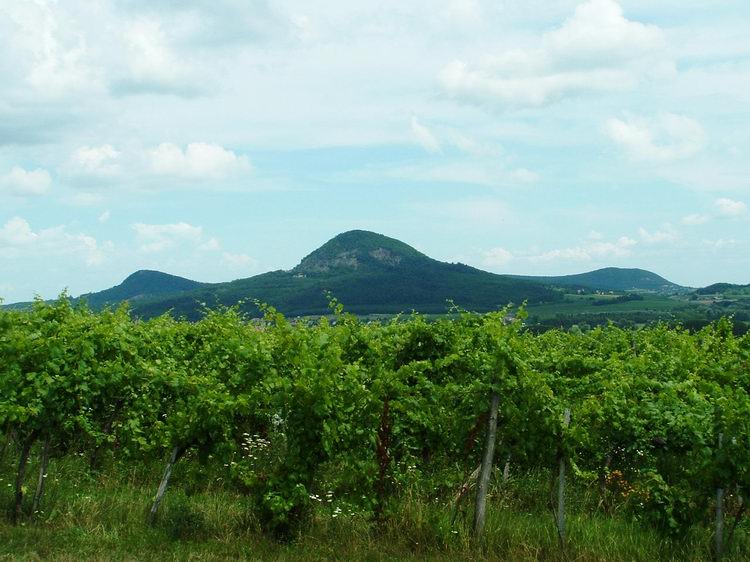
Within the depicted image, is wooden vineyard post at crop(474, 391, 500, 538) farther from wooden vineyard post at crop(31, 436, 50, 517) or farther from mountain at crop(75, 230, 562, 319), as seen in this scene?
mountain at crop(75, 230, 562, 319)

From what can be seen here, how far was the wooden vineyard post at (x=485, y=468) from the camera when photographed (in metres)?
8.18

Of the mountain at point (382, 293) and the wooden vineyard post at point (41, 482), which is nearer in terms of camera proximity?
the wooden vineyard post at point (41, 482)

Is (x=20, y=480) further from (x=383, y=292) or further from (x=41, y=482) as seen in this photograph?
(x=383, y=292)

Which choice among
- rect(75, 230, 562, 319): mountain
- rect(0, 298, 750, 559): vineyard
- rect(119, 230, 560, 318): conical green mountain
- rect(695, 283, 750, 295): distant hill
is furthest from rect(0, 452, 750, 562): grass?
rect(695, 283, 750, 295): distant hill

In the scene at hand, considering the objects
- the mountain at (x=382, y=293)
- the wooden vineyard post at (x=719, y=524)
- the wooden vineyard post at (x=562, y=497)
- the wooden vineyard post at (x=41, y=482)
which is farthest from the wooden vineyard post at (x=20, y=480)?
the mountain at (x=382, y=293)

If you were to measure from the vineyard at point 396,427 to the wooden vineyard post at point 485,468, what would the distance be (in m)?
0.02

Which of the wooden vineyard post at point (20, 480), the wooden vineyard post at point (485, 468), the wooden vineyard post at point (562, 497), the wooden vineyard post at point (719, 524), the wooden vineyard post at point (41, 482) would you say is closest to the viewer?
the wooden vineyard post at point (719, 524)

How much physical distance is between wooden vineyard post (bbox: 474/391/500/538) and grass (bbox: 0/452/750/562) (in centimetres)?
19

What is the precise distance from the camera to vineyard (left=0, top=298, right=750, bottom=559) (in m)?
8.06

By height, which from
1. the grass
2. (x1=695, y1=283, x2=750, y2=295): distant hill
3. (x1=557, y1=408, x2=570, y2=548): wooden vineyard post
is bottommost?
the grass

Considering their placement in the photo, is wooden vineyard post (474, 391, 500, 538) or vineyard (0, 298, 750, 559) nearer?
vineyard (0, 298, 750, 559)

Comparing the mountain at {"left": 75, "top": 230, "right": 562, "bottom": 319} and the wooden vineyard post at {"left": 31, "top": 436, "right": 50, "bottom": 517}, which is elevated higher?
the mountain at {"left": 75, "top": 230, "right": 562, "bottom": 319}

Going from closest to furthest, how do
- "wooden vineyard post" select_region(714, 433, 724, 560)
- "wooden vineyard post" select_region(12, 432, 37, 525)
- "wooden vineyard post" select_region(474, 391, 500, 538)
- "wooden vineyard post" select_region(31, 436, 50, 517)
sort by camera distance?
"wooden vineyard post" select_region(714, 433, 724, 560) < "wooden vineyard post" select_region(474, 391, 500, 538) < "wooden vineyard post" select_region(12, 432, 37, 525) < "wooden vineyard post" select_region(31, 436, 50, 517)

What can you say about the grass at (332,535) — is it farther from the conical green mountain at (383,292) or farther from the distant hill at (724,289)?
the distant hill at (724,289)
